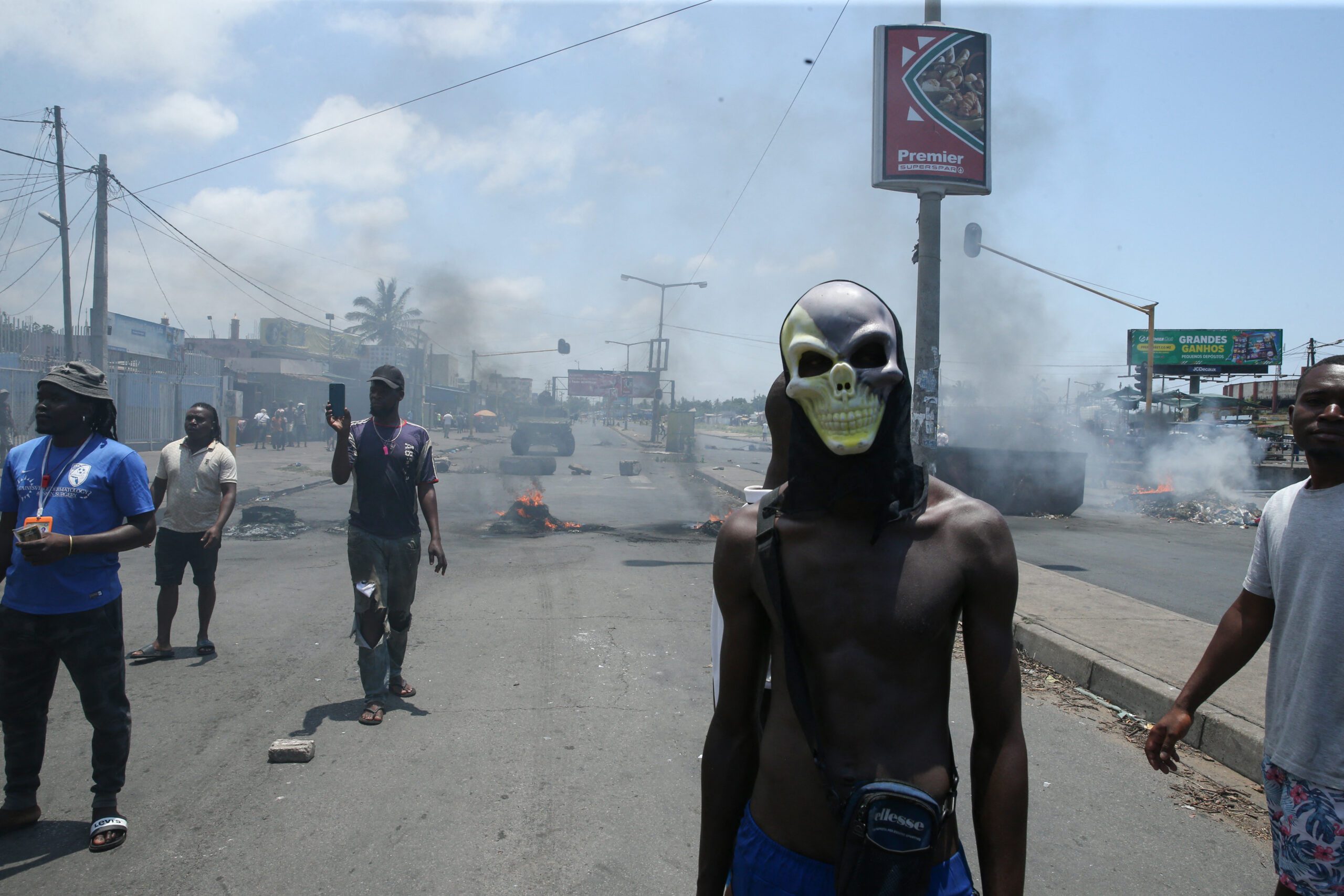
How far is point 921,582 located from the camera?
1.49 metres

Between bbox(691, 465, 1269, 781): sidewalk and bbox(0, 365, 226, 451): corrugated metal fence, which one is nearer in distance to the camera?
bbox(691, 465, 1269, 781): sidewalk

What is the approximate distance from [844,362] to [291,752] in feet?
11.5

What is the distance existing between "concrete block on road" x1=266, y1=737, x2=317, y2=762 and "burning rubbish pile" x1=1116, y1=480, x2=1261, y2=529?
55.3 ft

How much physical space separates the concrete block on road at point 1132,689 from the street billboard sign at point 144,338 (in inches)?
1175

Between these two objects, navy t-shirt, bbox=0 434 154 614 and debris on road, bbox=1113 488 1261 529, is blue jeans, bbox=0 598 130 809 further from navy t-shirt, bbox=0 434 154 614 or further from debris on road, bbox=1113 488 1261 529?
debris on road, bbox=1113 488 1261 529

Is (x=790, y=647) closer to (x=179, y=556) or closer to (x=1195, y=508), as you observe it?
(x=179, y=556)

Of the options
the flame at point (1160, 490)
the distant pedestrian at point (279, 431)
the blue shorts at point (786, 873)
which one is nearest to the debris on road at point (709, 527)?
the blue shorts at point (786, 873)

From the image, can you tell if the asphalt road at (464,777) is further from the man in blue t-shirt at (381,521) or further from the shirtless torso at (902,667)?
the shirtless torso at (902,667)

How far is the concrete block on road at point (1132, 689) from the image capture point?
4.69 m

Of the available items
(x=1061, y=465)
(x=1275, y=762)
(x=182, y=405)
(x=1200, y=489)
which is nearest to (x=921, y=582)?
(x=1275, y=762)

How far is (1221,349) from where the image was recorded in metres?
37.5

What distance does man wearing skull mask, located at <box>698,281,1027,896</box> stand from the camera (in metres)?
1.48

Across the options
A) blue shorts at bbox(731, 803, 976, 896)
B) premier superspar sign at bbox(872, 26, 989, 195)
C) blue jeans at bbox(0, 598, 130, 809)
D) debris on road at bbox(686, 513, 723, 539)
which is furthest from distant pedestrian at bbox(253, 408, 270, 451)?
blue shorts at bbox(731, 803, 976, 896)

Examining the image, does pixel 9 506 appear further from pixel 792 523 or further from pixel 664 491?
pixel 664 491
